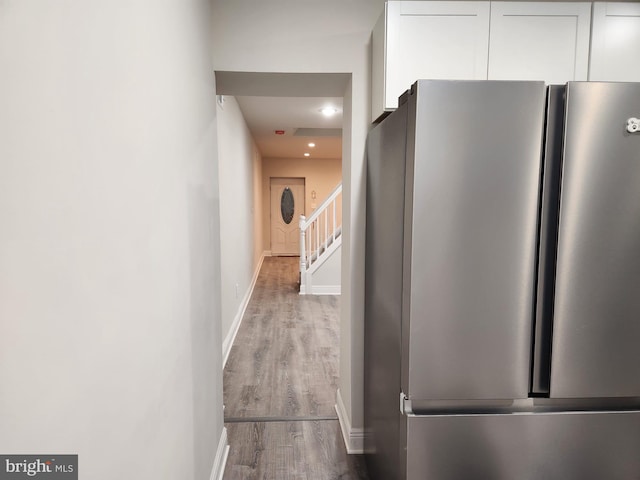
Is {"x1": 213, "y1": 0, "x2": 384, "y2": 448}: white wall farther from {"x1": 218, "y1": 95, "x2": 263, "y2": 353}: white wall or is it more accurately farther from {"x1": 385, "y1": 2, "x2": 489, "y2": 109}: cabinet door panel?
{"x1": 218, "y1": 95, "x2": 263, "y2": 353}: white wall

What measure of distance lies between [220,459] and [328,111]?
412cm

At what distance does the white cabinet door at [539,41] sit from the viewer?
1.68m

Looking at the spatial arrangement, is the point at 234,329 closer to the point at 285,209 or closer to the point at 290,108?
the point at 290,108

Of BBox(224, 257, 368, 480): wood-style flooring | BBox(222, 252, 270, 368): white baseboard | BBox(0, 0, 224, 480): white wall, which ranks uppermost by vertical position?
BBox(0, 0, 224, 480): white wall

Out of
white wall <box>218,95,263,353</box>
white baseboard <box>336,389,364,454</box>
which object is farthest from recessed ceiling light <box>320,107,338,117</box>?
white baseboard <box>336,389,364,454</box>

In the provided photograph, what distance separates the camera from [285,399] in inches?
109

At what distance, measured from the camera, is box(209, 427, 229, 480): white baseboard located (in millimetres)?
1872

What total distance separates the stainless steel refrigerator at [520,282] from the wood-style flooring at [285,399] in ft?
3.10

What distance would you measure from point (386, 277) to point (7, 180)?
1.34 metres

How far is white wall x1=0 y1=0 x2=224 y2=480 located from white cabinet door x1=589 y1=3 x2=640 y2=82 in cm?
175

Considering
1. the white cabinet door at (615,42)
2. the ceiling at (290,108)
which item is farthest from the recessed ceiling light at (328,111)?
the white cabinet door at (615,42)

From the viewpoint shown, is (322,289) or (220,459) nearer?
(220,459)

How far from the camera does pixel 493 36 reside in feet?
5.58

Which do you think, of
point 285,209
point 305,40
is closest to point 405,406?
point 305,40
